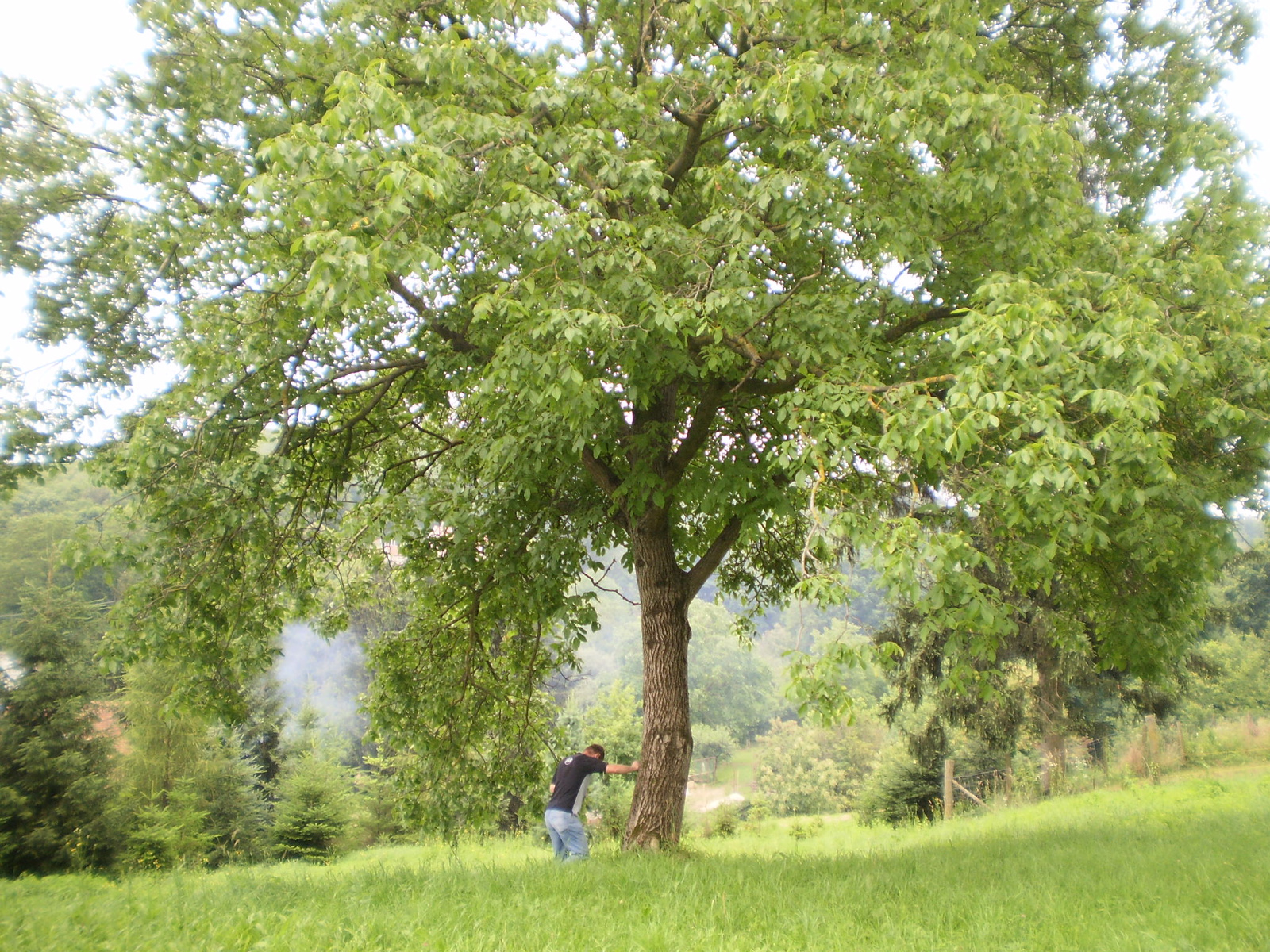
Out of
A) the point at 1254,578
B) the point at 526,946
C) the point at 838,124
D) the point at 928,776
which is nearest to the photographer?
the point at 526,946

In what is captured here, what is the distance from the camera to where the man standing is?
802 centimetres

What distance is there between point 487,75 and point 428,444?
5.47 meters

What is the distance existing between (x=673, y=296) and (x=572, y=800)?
5.30m

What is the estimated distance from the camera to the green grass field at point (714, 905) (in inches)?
158

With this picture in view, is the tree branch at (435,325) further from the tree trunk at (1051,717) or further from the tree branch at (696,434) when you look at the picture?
the tree trunk at (1051,717)

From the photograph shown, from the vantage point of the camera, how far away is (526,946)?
385cm

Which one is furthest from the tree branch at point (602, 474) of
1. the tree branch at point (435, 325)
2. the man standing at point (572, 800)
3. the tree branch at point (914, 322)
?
the tree branch at point (914, 322)

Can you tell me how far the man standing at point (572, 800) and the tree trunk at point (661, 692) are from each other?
322 millimetres

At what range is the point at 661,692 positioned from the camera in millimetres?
7988

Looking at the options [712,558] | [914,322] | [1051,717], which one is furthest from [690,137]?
[1051,717]

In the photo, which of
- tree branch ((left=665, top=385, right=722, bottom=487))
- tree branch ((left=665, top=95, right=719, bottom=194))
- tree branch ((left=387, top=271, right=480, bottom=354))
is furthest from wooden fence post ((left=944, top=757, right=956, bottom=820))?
tree branch ((left=665, top=95, right=719, bottom=194))

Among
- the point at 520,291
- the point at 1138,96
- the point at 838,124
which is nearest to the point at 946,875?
the point at 520,291

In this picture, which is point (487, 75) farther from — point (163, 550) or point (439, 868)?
point (439, 868)

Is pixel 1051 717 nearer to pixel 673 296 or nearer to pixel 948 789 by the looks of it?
pixel 948 789
